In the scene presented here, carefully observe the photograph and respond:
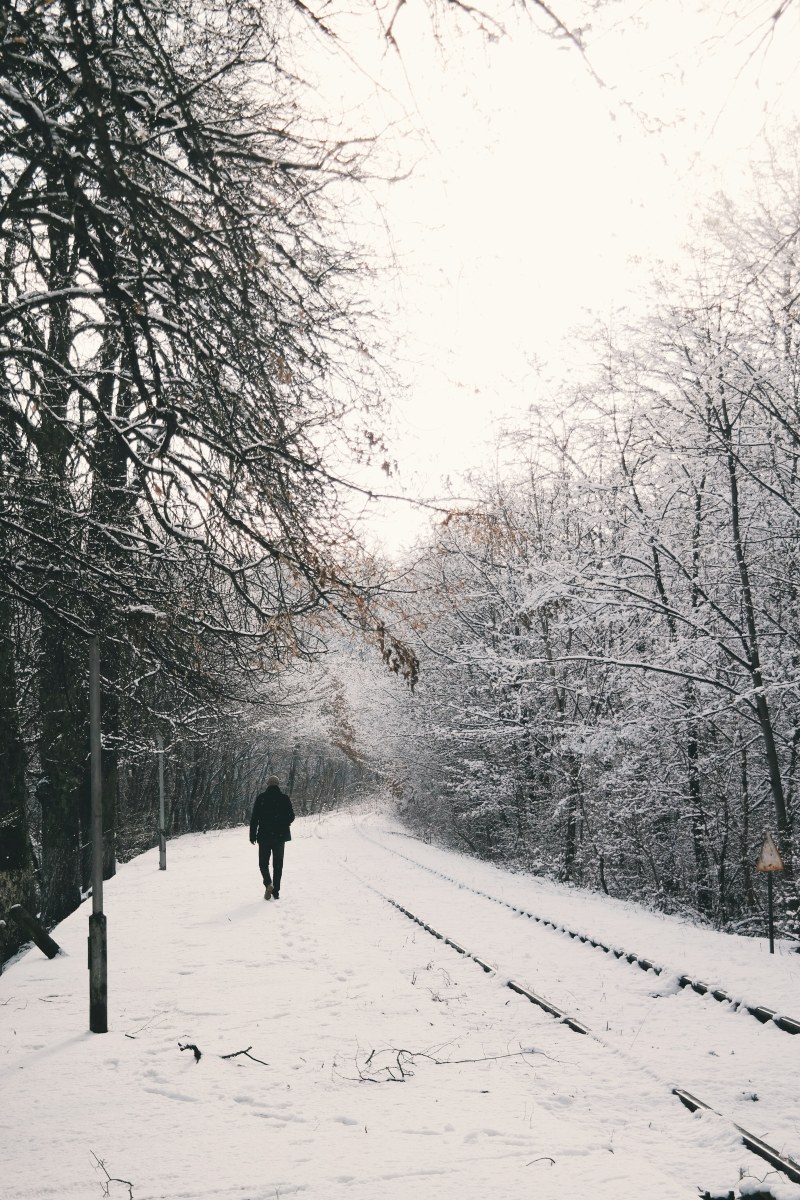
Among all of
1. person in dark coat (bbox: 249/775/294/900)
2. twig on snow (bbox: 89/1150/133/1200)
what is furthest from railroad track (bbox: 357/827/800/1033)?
twig on snow (bbox: 89/1150/133/1200)

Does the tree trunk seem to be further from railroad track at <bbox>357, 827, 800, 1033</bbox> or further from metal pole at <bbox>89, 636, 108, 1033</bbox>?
railroad track at <bbox>357, 827, 800, 1033</bbox>

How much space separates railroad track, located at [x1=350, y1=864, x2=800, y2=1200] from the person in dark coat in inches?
89.2

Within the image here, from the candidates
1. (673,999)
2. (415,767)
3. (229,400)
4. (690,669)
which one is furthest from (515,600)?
(229,400)

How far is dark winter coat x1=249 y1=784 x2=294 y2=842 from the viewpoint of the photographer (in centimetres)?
1369

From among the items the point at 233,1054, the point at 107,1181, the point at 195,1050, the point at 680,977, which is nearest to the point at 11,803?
the point at 195,1050

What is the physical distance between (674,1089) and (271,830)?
9512 millimetres

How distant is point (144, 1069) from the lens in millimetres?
5633

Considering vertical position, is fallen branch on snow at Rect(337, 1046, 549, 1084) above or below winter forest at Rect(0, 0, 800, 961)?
below

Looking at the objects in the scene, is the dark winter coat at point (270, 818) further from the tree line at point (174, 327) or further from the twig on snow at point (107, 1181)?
the twig on snow at point (107, 1181)

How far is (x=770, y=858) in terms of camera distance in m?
9.49

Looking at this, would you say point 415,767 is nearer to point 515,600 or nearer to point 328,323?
point 515,600

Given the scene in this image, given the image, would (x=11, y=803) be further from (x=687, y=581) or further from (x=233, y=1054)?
(x=687, y=581)

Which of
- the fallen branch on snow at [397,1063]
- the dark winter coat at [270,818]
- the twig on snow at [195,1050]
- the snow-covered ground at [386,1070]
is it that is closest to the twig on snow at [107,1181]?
the snow-covered ground at [386,1070]

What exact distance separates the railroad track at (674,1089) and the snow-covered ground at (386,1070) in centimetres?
6
